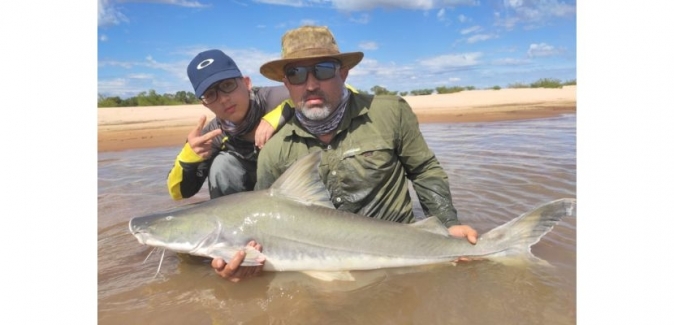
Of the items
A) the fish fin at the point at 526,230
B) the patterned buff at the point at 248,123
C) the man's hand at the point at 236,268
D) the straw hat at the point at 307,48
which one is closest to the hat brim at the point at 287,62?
the straw hat at the point at 307,48

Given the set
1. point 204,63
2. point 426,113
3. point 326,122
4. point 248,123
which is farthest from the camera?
point 426,113

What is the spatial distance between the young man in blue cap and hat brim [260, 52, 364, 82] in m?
0.22

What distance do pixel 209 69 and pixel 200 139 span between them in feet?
1.49

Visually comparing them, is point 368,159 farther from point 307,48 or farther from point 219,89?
point 219,89

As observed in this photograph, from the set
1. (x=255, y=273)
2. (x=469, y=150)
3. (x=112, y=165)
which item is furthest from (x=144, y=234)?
(x=469, y=150)

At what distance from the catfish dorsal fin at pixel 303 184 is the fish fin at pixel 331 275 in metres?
0.37

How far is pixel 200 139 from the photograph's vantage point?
3080mm

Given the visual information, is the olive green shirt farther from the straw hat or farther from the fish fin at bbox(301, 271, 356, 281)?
the fish fin at bbox(301, 271, 356, 281)

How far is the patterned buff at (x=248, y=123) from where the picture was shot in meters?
3.24

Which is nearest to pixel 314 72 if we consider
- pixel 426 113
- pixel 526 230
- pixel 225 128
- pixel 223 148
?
pixel 225 128

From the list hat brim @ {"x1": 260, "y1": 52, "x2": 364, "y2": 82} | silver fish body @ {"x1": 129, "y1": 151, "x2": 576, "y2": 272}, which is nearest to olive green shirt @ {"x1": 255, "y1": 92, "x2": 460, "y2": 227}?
hat brim @ {"x1": 260, "y1": 52, "x2": 364, "y2": 82}
